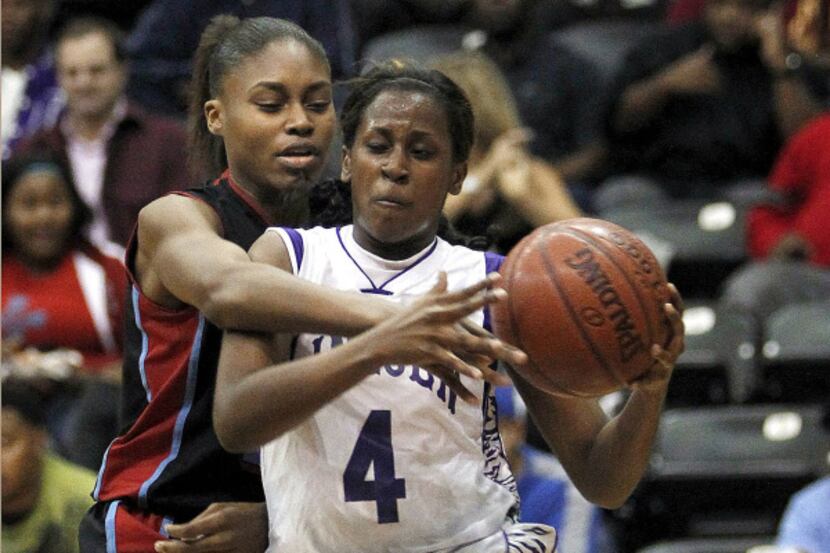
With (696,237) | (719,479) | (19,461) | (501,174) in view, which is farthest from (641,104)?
(19,461)

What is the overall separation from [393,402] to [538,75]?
17.2 feet

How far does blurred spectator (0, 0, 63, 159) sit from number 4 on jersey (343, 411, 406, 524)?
4.35 meters

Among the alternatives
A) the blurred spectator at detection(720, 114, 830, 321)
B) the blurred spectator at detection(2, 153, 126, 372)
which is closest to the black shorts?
the blurred spectator at detection(2, 153, 126, 372)

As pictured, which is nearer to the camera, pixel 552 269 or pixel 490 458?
pixel 552 269

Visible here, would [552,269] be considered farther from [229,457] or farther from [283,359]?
[229,457]

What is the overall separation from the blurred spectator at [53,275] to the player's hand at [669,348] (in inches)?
139

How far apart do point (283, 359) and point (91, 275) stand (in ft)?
11.2

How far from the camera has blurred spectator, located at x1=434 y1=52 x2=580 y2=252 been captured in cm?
645

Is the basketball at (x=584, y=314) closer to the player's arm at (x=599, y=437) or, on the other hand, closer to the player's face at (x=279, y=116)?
the player's arm at (x=599, y=437)

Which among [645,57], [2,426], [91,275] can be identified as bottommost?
[2,426]

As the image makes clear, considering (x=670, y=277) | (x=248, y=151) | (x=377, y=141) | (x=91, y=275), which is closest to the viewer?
(x=377, y=141)

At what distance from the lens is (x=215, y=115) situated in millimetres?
3455

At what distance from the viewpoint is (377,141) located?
10.2ft

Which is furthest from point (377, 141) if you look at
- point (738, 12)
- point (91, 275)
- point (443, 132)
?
point (738, 12)
